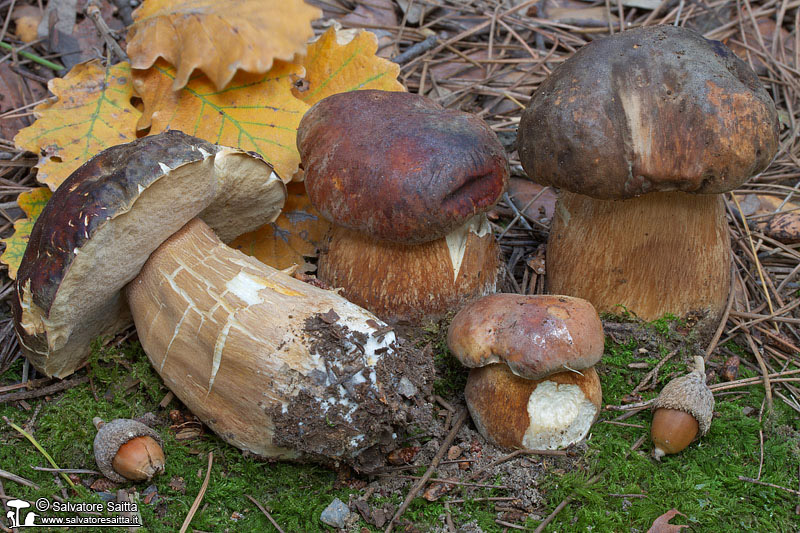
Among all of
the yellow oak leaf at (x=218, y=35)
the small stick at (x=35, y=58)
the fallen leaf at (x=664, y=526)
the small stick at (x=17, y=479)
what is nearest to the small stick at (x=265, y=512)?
the small stick at (x=17, y=479)

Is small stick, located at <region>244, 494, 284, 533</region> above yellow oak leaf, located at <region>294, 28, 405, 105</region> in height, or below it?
below

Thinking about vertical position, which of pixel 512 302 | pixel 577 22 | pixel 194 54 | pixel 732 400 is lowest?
pixel 732 400

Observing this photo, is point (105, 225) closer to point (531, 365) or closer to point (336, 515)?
point (336, 515)

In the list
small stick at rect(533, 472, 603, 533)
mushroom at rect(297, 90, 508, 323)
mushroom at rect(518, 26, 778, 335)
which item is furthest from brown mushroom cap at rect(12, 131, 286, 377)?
small stick at rect(533, 472, 603, 533)

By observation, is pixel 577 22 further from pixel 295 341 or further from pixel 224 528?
pixel 224 528

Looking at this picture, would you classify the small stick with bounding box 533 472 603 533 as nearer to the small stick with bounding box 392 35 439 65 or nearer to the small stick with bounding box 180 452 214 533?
the small stick with bounding box 180 452 214 533

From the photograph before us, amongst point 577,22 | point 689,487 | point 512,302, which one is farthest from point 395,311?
point 577,22
